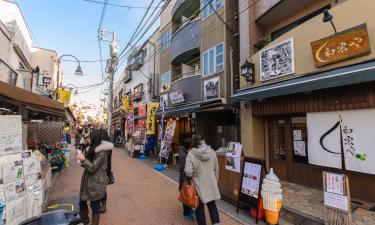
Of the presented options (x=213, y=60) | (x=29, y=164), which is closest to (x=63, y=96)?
(x=213, y=60)

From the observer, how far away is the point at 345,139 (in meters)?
5.92

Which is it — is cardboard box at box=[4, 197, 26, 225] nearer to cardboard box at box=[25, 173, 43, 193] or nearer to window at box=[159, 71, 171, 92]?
cardboard box at box=[25, 173, 43, 193]

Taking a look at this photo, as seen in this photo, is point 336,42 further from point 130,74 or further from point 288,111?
point 130,74

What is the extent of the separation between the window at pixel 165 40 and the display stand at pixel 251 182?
14465 millimetres

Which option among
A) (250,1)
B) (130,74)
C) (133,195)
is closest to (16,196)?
(133,195)

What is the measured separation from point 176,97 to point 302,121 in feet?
27.2

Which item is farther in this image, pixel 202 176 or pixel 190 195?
pixel 190 195

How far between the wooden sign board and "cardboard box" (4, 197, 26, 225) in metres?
8.43

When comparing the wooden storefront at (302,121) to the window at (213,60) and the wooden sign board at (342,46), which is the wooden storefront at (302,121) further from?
the window at (213,60)

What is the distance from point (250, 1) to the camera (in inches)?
376

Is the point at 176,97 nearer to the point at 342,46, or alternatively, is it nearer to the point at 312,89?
the point at 312,89

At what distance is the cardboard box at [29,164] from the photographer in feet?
15.2

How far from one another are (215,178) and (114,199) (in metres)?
3.94

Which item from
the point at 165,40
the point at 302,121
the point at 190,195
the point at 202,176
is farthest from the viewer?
the point at 165,40
